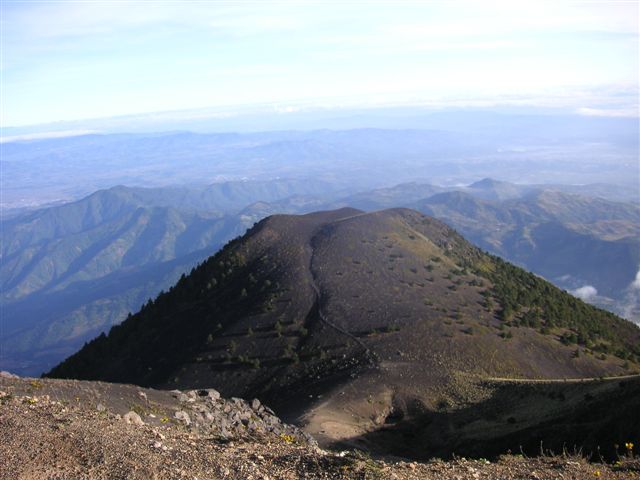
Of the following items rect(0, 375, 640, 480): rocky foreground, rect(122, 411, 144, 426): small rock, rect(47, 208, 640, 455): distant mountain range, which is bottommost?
rect(47, 208, 640, 455): distant mountain range

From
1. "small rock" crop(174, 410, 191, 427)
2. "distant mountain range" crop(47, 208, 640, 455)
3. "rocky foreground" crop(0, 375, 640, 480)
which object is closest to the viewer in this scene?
"rocky foreground" crop(0, 375, 640, 480)

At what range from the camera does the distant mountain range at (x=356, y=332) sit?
132 ft

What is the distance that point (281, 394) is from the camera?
43.0m

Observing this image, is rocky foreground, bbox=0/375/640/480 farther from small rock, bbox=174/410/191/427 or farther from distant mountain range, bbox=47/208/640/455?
distant mountain range, bbox=47/208/640/455

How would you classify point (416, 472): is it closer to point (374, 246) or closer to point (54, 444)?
point (54, 444)

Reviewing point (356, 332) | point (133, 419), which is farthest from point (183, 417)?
point (356, 332)

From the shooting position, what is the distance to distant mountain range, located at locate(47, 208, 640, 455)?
1582 inches

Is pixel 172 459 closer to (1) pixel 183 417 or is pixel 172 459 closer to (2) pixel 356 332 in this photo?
(1) pixel 183 417

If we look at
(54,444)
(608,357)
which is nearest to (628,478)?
(54,444)

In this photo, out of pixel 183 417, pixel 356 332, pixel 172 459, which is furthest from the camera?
pixel 356 332

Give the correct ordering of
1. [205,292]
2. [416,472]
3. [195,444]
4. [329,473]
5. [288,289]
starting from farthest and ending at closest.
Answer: [205,292], [288,289], [195,444], [416,472], [329,473]

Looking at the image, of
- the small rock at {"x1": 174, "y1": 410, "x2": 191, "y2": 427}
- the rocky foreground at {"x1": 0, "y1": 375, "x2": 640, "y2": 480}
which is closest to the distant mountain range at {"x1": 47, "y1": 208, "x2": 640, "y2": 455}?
the small rock at {"x1": 174, "y1": 410, "x2": 191, "y2": 427}

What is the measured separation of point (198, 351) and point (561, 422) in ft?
123

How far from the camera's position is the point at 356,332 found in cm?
5044
